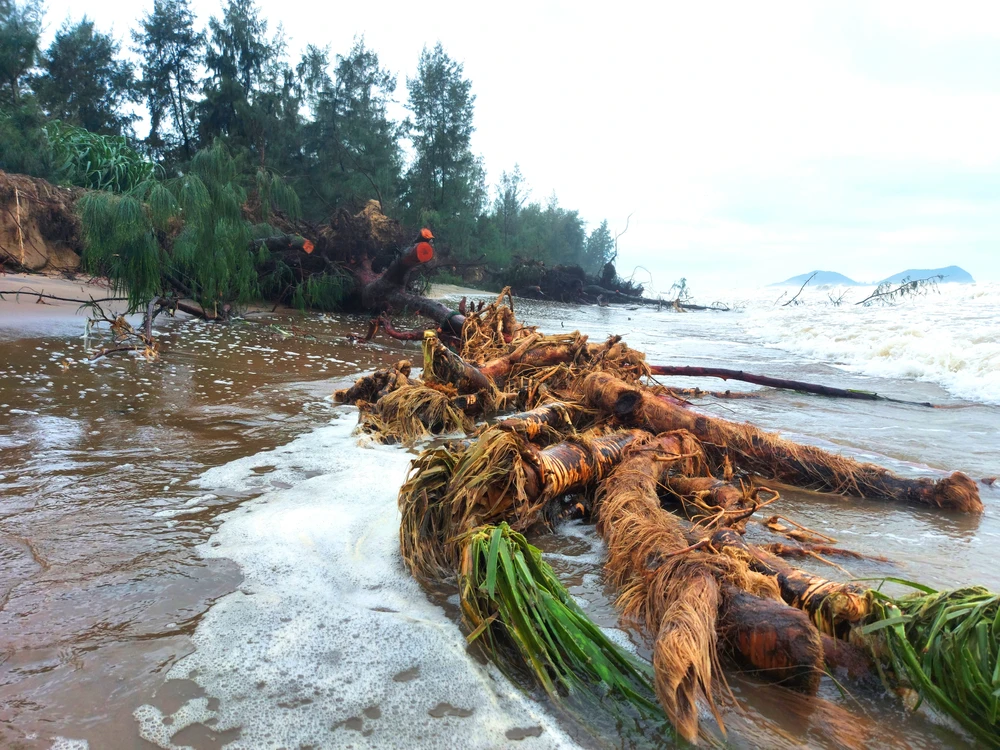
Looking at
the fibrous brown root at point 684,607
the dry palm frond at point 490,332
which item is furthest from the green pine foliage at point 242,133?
the fibrous brown root at point 684,607

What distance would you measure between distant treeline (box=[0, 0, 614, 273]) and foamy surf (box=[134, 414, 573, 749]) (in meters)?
13.0

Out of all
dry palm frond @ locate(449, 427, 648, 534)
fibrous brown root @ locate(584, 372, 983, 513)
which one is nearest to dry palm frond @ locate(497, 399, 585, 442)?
fibrous brown root @ locate(584, 372, 983, 513)

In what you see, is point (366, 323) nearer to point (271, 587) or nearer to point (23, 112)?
point (271, 587)

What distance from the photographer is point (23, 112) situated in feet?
39.0

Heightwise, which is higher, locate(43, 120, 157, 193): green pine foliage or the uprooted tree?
locate(43, 120, 157, 193): green pine foliage

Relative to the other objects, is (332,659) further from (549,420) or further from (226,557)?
(549,420)

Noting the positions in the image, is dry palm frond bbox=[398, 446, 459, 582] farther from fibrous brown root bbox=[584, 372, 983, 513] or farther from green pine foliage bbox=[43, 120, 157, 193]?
green pine foliage bbox=[43, 120, 157, 193]

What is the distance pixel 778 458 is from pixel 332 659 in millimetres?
2422

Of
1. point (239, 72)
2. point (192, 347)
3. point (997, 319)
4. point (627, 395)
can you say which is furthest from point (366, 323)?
point (239, 72)

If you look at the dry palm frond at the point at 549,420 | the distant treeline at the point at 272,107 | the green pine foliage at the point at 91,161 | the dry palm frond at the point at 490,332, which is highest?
the distant treeline at the point at 272,107

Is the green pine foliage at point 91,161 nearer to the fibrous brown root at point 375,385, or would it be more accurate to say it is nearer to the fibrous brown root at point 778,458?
the fibrous brown root at point 375,385

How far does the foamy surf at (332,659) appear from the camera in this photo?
3.95ft

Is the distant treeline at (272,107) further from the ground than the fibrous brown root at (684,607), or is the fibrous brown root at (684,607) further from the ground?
the distant treeline at (272,107)

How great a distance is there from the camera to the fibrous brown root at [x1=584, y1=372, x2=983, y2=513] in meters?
2.68
